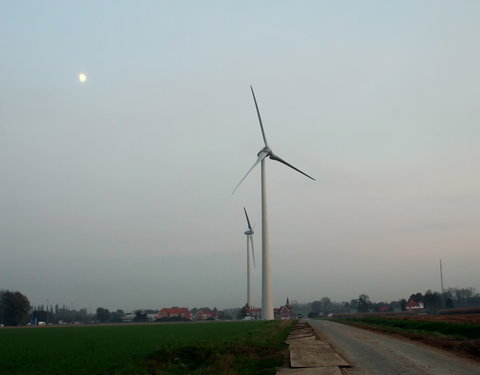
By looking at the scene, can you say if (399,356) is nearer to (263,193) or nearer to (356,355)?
(356,355)

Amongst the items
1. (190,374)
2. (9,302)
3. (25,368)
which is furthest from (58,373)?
(9,302)

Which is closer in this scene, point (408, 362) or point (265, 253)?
point (408, 362)

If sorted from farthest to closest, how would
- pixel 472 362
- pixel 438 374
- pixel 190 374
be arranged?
pixel 472 362, pixel 190 374, pixel 438 374

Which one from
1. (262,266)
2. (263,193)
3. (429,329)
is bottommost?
(429,329)

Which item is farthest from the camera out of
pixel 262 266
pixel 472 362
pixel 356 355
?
pixel 262 266

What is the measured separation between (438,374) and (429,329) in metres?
34.5

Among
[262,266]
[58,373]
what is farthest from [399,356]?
[262,266]

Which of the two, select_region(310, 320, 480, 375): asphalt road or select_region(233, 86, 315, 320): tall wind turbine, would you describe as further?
select_region(233, 86, 315, 320): tall wind turbine

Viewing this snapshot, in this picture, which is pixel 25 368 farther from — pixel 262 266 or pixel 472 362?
pixel 262 266

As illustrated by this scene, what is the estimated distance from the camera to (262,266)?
267 feet

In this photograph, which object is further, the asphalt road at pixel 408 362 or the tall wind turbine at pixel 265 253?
the tall wind turbine at pixel 265 253

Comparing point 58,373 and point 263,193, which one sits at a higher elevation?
point 263,193

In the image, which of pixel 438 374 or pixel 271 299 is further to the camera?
pixel 271 299

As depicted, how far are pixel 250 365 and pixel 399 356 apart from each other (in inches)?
305
